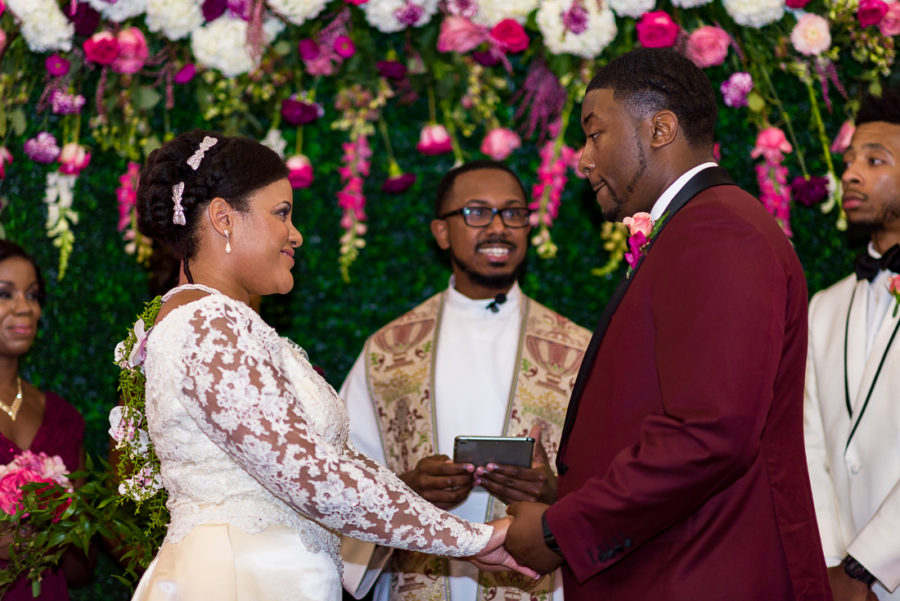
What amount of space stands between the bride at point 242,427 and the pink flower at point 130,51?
205 cm

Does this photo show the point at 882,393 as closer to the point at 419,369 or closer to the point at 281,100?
the point at 419,369

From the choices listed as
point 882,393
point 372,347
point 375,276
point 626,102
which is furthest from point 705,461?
point 375,276

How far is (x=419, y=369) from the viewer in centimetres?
437

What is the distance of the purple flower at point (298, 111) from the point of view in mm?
4832

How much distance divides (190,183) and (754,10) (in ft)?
9.96

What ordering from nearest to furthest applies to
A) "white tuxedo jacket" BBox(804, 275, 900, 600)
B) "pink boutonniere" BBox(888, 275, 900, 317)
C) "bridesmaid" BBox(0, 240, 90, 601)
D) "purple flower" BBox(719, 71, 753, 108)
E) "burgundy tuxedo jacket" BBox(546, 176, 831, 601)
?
1. "burgundy tuxedo jacket" BBox(546, 176, 831, 601)
2. "white tuxedo jacket" BBox(804, 275, 900, 600)
3. "pink boutonniere" BBox(888, 275, 900, 317)
4. "bridesmaid" BBox(0, 240, 90, 601)
5. "purple flower" BBox(719, 71, 753, 108)

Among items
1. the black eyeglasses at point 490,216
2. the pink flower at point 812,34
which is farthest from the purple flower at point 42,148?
the pink flower at point 812,34

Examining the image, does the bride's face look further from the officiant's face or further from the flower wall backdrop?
the flower wall backdrop

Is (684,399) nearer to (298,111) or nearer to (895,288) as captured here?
(895,288)

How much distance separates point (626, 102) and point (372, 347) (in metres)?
2.08

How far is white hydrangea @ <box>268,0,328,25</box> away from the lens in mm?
4633

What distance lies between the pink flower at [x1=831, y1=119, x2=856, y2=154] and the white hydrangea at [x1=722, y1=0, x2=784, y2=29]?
640 millimetres

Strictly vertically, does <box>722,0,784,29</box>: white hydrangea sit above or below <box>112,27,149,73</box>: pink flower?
above

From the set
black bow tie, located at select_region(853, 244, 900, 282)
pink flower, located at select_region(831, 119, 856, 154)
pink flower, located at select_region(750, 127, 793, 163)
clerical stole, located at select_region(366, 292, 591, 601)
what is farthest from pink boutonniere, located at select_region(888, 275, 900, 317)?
clerical stole, located at select_region(366, 292, 591, 601)
